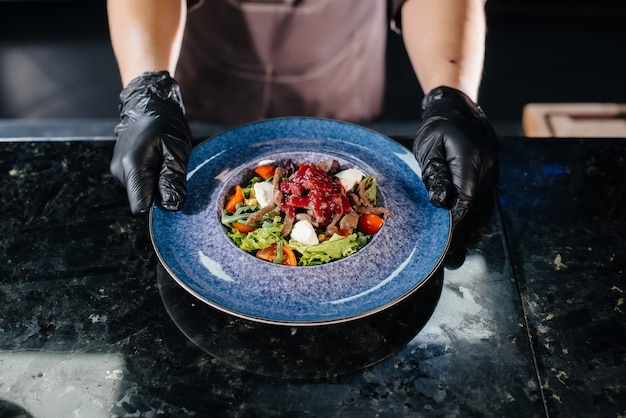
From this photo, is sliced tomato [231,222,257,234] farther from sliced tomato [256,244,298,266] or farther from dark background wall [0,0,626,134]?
dark background wall [0,0,626,134]

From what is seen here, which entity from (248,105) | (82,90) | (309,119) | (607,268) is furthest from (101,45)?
(607,268)

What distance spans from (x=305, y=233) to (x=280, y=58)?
3.76 ft

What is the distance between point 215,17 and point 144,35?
1.65 feet

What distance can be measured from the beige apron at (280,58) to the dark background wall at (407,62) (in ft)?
4.06

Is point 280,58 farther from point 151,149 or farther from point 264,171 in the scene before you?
point 151,149

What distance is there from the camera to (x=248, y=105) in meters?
2.45

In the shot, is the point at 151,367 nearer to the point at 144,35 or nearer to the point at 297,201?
the point at 297,201

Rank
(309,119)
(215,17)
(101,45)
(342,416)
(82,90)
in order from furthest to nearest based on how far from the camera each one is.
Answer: (101,45) < (82,90) < (215,17) < (309,119) < (342,416)

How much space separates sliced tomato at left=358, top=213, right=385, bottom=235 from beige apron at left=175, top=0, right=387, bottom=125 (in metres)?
1.09

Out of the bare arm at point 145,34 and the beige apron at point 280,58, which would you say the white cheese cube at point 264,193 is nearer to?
the bare arm at point 145,34

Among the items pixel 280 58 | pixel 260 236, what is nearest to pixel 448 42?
pixel 280 58

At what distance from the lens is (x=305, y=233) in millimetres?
1358

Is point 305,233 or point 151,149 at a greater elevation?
point 151,149

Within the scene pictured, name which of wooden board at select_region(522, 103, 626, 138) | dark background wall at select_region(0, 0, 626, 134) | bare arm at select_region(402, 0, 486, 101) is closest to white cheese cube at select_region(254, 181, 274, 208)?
bare arm at select_region(402, 0, 486, 101)
